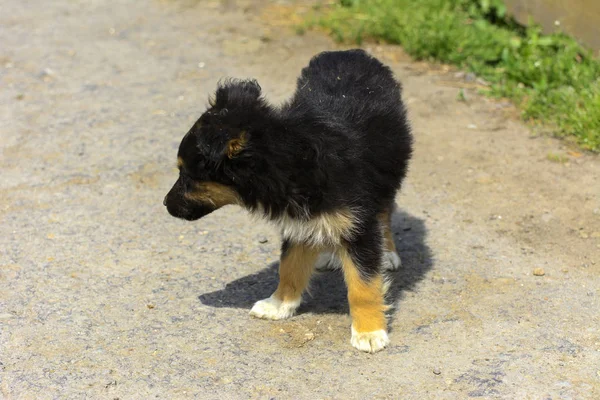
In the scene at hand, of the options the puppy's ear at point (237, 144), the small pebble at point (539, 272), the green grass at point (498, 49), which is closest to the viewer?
the puppy's ear at point (237, 144)

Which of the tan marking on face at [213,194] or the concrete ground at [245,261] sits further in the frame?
the tan marking on face at [213,194]

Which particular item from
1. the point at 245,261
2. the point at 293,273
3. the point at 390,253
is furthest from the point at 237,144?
the point at 390,253

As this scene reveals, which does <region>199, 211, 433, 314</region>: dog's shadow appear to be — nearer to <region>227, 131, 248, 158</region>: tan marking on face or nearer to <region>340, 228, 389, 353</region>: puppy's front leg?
<region>340, 228, 389, 353</region>: puppy's front leg

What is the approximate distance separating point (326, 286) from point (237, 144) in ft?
5.23

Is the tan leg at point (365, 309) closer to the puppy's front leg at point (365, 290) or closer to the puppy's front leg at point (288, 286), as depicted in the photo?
the puppy's front leg at point (365, 290)

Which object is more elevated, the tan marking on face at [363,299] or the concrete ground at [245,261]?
the tan marking on face at [363,299]

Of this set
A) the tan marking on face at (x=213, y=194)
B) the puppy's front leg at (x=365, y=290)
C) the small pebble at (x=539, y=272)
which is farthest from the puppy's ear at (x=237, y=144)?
the small pebble at (x=539, y=272)

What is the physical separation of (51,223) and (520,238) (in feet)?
11.4

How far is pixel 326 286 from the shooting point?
548cm

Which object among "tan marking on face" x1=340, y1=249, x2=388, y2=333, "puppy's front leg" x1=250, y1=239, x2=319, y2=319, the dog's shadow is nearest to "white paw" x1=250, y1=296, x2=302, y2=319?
"puppy's front leg" x1=250, y1=239, x2=319, y2=319

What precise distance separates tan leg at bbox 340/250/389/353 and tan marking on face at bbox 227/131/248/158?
0.88m

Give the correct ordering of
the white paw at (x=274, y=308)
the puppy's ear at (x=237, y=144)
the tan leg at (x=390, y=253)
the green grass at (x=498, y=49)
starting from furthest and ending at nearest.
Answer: the green grass at (x=498, y=49), the tan leg at (x=390, y=253), the white paw at (x=274, y=308), the puppy's ear at (x=237, y=144)

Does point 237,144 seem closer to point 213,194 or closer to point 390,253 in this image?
point 213,194

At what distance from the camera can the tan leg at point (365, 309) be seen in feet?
15.1
